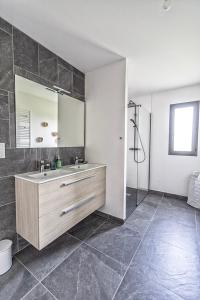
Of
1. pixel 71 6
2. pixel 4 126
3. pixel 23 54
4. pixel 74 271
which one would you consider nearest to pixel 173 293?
pixel 74 271

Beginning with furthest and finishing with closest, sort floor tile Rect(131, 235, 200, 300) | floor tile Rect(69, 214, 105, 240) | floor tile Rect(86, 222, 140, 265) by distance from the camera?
floor tile Rect(69, 214, 105, 240) < floor tile Rect(86, 222, 140, 265) < floor tile Rect(131, 235, 200, 300)

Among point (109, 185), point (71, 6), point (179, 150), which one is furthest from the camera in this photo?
point (179, 150)

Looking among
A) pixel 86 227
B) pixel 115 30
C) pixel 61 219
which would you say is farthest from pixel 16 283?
pixel 115 30

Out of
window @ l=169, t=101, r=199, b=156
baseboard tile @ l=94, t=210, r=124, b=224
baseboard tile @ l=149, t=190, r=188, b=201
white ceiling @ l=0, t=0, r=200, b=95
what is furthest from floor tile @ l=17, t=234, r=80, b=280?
window @ l=169, t=101, r=199, b=156

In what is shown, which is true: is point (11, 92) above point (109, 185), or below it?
above

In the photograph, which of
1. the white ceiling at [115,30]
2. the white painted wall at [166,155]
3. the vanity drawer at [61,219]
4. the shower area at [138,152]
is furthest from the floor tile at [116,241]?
the white ceiling at [115,30]

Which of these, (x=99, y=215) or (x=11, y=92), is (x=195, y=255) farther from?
(x=11, y=92)

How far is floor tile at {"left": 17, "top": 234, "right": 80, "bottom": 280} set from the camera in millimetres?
1345

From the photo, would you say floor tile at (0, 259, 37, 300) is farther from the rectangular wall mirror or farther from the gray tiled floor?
the rectangular wall mirror

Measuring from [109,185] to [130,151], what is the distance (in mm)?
1173

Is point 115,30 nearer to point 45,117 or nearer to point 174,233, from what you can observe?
point 45,117

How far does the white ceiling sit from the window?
2.86 ft

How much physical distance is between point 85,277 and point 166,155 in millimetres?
2696

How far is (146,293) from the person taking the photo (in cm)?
114
